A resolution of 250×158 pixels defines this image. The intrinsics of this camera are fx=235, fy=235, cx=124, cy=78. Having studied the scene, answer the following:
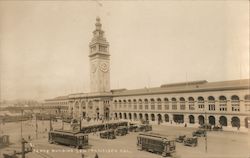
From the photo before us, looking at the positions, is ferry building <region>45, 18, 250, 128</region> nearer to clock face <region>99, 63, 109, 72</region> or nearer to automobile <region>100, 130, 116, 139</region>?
clock face <region>99, 63, 109, 72</region>

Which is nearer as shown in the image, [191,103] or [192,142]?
[192,142]

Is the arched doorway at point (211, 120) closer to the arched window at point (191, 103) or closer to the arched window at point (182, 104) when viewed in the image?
the arched window at point (191, 103)

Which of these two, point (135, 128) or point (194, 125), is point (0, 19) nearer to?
point (135, 128)

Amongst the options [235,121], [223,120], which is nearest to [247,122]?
[235,121]

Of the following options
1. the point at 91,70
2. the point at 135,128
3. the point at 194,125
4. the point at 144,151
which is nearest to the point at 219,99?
the point at 194,125

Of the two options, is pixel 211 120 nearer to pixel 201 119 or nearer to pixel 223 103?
pixel 201 119

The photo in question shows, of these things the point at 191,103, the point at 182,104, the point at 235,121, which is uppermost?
the point at 191,103

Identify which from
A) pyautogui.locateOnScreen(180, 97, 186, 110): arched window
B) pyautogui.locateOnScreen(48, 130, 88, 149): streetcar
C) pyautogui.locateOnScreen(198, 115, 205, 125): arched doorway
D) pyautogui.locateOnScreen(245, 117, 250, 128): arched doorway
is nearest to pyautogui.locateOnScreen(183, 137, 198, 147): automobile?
pyautogui.locateOnScreen(48, 130, 88, 149): streetcar
